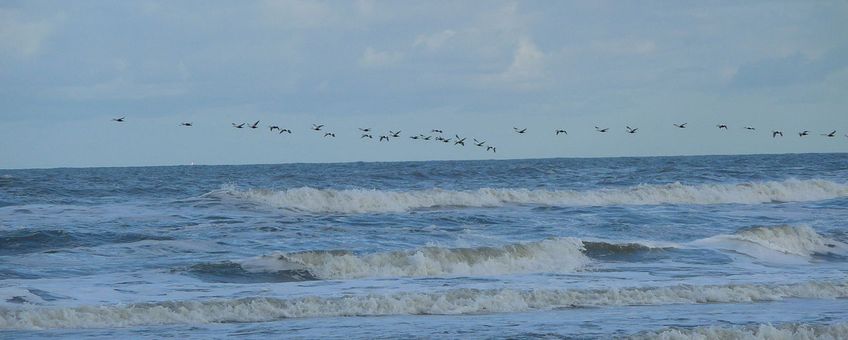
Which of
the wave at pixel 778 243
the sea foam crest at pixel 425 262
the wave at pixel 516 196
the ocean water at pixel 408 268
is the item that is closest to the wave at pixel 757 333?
the ocean water at pixel 408 268

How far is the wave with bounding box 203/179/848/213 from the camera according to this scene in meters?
36.7

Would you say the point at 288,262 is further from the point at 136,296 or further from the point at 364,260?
the point at 136,296

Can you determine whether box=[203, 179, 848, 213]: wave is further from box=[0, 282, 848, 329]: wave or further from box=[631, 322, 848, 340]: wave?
box=[631, 322, 848, 340]: wave

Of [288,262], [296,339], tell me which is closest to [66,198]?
[288,262]

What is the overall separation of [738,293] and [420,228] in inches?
463

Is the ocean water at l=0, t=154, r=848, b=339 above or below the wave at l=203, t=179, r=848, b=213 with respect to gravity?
below

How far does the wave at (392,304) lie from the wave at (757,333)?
2781 millimetres

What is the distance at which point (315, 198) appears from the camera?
121 feet

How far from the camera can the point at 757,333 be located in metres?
13.3

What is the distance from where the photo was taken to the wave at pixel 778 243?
24.1m

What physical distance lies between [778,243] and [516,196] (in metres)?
15.5

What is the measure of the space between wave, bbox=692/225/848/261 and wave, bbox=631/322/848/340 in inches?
396

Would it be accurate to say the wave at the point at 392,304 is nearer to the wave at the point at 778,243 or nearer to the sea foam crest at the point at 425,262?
the sea foam crest at the point at 425,262

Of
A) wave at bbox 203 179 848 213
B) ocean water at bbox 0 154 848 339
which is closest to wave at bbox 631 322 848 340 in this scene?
ocean water at bbox 0 154 848 339
